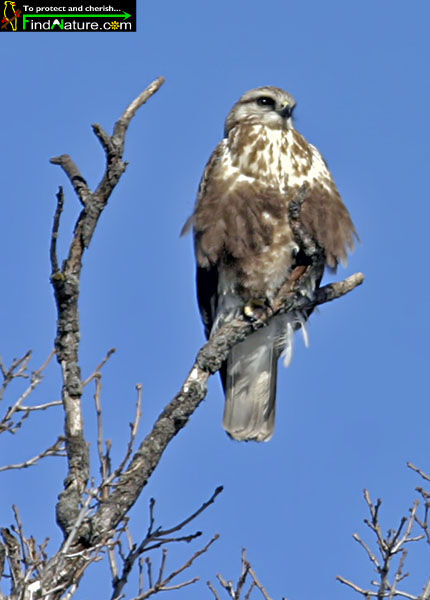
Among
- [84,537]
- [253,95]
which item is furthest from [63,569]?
[253,95]

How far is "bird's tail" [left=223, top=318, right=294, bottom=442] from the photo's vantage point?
6.84 metres

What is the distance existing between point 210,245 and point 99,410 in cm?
244

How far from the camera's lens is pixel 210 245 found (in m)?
6.20

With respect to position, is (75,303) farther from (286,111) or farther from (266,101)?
(266,101)

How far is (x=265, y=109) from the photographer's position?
7062mm

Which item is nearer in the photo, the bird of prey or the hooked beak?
the bird of prey

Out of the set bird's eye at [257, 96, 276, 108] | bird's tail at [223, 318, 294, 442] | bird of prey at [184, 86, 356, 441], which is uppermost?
bird's eye at [257, 96, 276, 108]

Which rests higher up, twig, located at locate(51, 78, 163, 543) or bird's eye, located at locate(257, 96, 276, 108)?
bird's eye, located at locate(257, 96, 276, 108)

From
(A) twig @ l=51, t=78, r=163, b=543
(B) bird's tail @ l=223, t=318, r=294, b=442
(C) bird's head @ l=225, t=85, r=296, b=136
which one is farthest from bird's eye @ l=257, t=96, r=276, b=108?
(A) twig @ l=51, t=78, r=163, b=543

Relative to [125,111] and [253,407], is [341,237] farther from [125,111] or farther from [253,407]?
[125,111]

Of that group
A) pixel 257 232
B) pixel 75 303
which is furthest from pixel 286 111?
pixel 75 303

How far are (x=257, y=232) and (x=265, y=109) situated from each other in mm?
1281

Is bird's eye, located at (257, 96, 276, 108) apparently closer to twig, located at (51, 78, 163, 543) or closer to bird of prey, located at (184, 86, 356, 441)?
bird of prey, located at (184, 86, 356, 441)

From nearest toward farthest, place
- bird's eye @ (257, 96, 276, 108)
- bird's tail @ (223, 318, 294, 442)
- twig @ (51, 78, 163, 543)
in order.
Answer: twig @ (51, 78, 163, 543) → bird's tail @ (223, 318, 294, 442) → bird's eye @ (257, 96, 276, 108)
